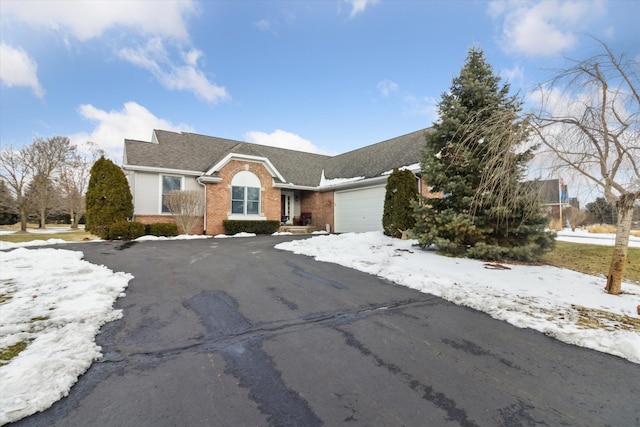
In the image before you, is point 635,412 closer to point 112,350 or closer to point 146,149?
point 112,350

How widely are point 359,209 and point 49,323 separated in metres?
14.8

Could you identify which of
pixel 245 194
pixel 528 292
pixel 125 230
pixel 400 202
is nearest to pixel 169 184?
pixel 125 230

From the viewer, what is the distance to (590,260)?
28.8 feet

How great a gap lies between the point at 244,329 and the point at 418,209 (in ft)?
22.2

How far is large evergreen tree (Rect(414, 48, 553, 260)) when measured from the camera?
286 inches

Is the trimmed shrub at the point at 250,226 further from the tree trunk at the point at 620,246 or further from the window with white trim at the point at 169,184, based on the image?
the tree trunk at the point at 620,246

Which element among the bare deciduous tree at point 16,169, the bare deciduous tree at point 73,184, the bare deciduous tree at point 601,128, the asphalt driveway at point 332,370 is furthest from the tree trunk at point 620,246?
the bare deciduous tree at point 73,184

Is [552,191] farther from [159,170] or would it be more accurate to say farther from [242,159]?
[159,170]

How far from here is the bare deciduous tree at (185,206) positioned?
14.3 meters

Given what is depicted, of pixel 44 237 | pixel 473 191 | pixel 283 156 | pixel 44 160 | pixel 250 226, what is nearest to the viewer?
pixel 473 191

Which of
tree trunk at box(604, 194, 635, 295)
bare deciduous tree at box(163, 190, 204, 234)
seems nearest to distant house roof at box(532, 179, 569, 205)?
tree trunk at box(604, 194, 635, 295)

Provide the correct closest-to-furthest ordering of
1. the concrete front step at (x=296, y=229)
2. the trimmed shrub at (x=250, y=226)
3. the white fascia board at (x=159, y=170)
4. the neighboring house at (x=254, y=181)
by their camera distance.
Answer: the white fascia board at (x=159, y=170), the neighboring house at (x=254, y=181), the trimmed shrub at (x=250, y=226), the concrete front step at (x=296, y=229)

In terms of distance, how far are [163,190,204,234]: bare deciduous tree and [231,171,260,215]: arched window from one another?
201cm

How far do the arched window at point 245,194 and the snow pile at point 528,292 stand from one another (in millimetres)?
9033
